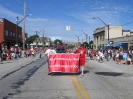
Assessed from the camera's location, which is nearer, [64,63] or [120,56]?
[64,63]

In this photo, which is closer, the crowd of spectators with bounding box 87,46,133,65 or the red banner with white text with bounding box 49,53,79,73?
the red banner with white text with bounding box 49,53,79,73

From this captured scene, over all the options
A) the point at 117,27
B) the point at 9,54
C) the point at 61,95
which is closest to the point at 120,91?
the point at 61,95

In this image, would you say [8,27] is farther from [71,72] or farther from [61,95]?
[61,95]

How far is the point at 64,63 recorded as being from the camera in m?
12.8

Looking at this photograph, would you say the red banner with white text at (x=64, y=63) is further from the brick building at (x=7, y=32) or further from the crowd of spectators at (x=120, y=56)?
the brick building at (x=7, y=32)

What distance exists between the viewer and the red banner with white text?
12.8m

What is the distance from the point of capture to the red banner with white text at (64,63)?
1279cm

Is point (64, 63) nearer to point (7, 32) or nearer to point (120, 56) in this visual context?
point (120, 56)

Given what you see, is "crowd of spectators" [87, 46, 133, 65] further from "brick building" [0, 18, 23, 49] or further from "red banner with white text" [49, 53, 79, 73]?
"brick building" [0, 18, 23, 49]

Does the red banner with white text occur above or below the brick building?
below

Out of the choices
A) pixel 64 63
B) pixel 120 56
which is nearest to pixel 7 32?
pixel 120 56

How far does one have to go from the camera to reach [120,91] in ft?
27.7

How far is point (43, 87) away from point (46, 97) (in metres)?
1.69

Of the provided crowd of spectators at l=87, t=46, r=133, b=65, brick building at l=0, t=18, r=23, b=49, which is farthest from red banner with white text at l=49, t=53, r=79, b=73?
brick building at l=0, t=18, r=23, b=49
